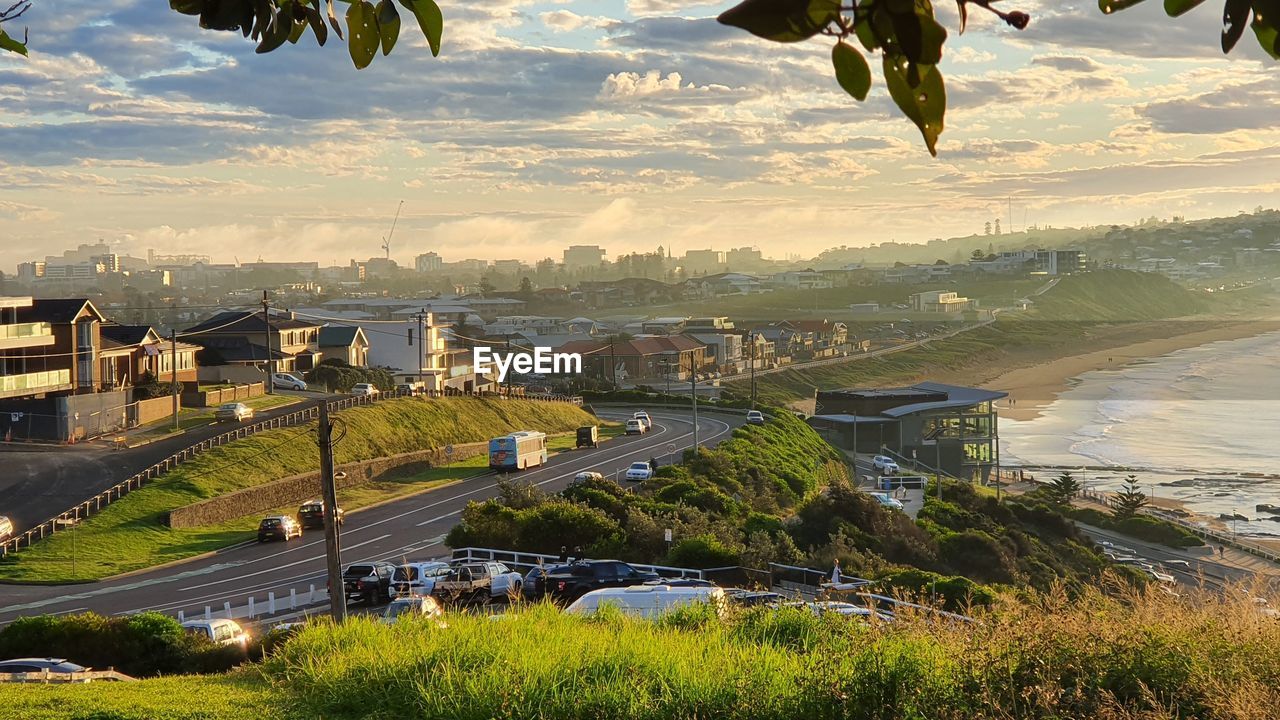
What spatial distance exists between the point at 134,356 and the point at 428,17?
2081 inches

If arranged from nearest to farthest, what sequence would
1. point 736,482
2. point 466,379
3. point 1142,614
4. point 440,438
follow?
point 1142,614
point 736,482
point 440,438
point 466,379

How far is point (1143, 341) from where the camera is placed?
528 ft

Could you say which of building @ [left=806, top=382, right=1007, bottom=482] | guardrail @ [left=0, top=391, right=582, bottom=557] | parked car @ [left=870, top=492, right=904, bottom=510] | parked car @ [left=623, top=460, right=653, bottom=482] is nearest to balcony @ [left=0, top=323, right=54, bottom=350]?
guardrail @ [left=0, top=391, right=582, bottom=557]

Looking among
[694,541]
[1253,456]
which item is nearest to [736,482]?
[694,541]

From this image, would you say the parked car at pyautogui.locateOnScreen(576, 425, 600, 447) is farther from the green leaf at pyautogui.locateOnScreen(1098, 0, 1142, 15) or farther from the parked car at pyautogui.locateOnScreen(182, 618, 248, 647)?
the green leaf at pyautogui.locateOnScreen(1098, 0, 1142, 15)

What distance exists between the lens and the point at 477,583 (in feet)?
72.9

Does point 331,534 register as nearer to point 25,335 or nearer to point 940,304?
point 25,335

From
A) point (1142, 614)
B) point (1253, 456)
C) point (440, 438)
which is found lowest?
point (1253, 456)

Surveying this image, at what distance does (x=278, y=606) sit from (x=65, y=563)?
9.05 meters

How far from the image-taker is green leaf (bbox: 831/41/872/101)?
185cm

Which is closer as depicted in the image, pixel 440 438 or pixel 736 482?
pixel 736 482

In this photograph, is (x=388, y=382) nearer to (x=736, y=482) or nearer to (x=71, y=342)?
(x=71, y=342)

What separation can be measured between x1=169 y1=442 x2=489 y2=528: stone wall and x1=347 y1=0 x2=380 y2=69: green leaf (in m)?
34.0

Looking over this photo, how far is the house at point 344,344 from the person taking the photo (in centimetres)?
7175
